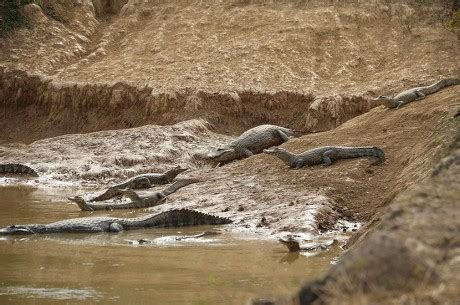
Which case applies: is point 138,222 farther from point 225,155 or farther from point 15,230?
point 225,155

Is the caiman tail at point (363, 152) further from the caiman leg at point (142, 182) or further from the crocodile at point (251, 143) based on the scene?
the caiman leg at point (142, 182)

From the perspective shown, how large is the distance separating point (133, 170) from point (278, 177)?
22.3 ft

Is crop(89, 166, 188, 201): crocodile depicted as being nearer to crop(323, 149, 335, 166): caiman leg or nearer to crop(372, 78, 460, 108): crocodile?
crop(323, 149, 335, 166): caiman leg

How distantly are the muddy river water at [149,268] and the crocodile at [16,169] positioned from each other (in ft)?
33.0

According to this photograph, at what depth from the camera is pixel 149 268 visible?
28.5 feet

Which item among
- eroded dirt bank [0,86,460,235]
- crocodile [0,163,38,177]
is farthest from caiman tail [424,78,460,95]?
crocodile [0,163,38,177]

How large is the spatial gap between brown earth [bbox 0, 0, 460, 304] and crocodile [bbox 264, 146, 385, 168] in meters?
1.69

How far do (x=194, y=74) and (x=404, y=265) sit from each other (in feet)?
80.7

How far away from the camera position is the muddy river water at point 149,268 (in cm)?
720

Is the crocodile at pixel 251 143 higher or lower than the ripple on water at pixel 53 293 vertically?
lower

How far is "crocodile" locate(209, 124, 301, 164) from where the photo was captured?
1939 centimetres

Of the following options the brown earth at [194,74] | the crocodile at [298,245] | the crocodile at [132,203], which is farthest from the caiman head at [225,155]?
the crocodile at [298,245]

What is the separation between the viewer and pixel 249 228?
1165 centimetres

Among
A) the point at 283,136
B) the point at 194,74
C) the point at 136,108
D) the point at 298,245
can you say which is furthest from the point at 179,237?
the point at 194,74
